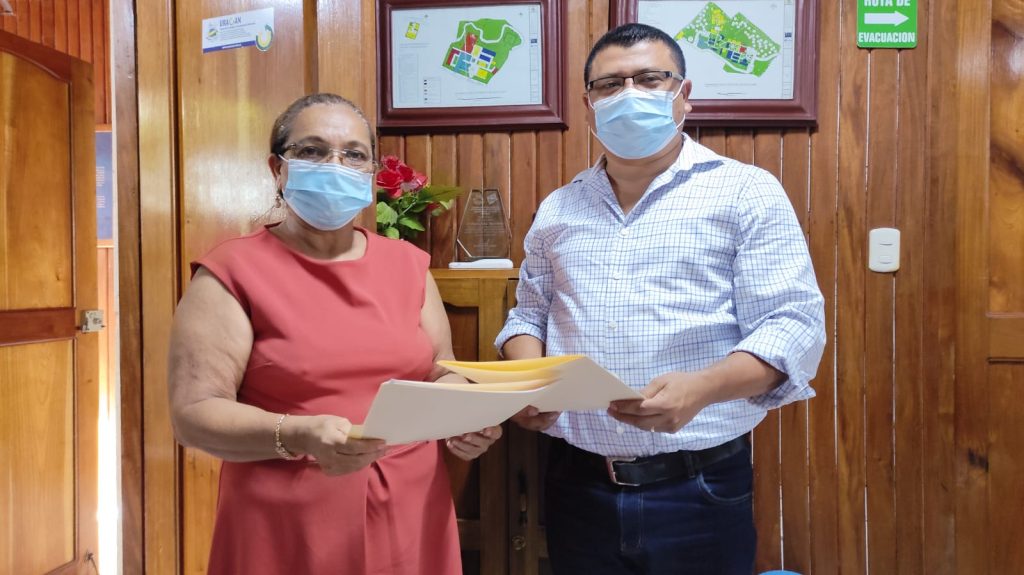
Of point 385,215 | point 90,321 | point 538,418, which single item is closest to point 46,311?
point 90,321

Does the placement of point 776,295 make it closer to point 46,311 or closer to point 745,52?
point 745,52

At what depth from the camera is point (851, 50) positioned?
189 centimetres

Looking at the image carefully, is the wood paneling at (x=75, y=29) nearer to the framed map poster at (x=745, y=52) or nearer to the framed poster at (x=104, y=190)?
the framed poster at (x=104, y=190)

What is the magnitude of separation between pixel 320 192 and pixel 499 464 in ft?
2.73

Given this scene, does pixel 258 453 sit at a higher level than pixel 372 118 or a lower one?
lower

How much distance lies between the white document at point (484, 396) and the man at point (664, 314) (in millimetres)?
250

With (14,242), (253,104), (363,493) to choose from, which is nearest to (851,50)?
(253,104)

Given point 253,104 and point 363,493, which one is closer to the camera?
point 363,493

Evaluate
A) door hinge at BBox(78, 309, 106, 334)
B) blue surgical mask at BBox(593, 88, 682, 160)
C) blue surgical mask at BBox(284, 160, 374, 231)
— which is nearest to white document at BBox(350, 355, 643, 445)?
blue surgical mask at BBox(284, 160, 374, 231)

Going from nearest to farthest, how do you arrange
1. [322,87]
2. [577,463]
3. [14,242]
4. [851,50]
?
[577,463], [322,87], [851,50], [14,242]

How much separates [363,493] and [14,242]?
214 centimetres

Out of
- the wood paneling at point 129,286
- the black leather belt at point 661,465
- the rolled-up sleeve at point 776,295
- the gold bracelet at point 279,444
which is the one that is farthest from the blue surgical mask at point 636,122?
the wood paneling at point 129,286

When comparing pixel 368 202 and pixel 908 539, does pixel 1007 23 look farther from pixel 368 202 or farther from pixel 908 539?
pixel 368 202

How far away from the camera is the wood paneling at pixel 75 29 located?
11.5 feet
